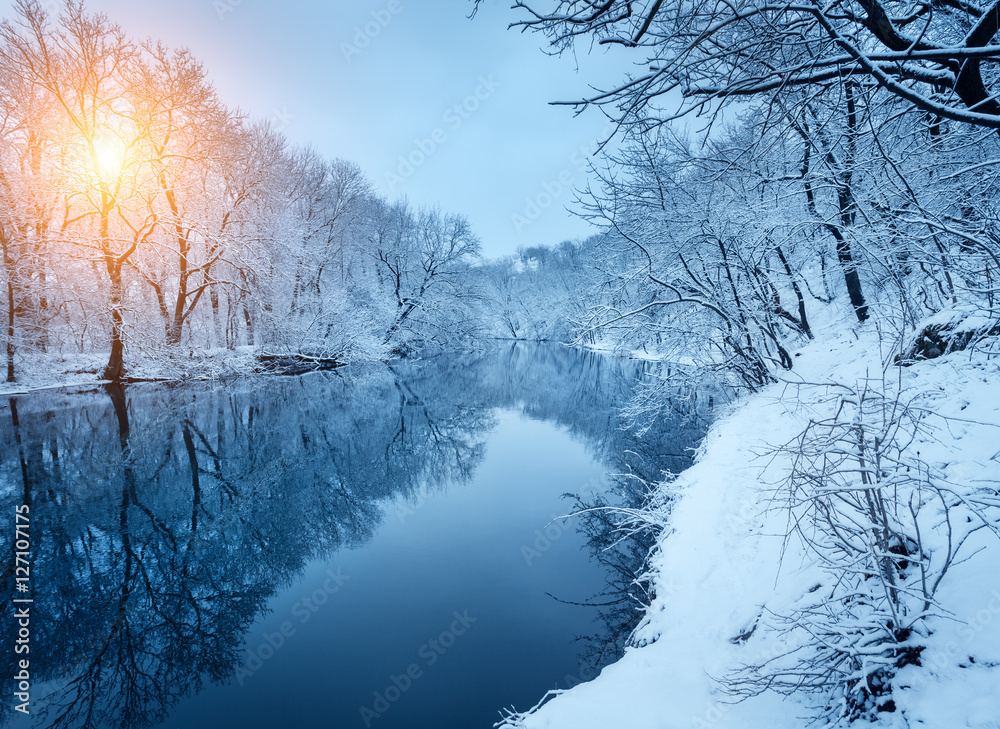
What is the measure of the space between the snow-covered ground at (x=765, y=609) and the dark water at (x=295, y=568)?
79 cm

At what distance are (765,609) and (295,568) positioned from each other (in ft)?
14.3

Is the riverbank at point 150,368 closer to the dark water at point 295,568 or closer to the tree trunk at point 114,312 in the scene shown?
the tree trunk at point 114,312

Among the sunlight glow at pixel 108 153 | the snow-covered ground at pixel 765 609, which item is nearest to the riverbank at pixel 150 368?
the sunlight glow at pixel 108 153

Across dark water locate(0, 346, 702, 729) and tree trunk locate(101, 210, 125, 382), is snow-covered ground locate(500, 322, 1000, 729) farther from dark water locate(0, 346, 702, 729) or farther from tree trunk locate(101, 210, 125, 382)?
tree trunk locate(101, 210, 125, 382)

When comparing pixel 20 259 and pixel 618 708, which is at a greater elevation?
pixel 20 259

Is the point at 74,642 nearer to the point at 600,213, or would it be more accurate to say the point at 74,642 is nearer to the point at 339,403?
the point at 600,213

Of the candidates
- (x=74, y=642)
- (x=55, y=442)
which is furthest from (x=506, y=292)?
(x=74, y=642)

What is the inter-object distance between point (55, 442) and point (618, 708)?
10242 mm

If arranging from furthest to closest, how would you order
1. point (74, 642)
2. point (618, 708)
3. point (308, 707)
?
point (74, 642)
point (308, 707)
point (618, 708)

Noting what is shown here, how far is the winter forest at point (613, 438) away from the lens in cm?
200

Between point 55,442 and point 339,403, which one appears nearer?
point 55,442

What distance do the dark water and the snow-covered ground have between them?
79cm

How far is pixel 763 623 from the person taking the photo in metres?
2.37

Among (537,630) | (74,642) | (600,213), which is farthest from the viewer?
(600,213)
